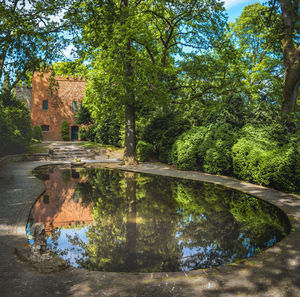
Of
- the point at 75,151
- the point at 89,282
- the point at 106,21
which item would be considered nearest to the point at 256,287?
the point at 89,282

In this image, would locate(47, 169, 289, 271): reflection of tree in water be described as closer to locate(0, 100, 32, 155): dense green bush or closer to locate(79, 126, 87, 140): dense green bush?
locate(0, 100, 32, 155): dense green bush

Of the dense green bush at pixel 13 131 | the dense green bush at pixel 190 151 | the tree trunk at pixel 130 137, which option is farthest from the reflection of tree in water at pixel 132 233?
the dense green bush at pixel 13 131

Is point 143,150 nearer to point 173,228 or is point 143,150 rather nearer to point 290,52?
point 290,52

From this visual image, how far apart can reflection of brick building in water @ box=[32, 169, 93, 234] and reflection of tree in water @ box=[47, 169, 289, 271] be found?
0.33 m

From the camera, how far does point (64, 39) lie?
1259 centimetres

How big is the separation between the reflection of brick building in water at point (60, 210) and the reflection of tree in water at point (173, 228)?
0.33 m

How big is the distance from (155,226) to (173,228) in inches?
16.1

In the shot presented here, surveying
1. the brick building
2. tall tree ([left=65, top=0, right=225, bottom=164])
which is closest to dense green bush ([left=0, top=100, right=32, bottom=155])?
tall tree ([left=65, top=0, right=225, bottom=164])

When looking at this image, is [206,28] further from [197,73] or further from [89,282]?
[89,282]

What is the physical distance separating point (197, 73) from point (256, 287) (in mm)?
16537

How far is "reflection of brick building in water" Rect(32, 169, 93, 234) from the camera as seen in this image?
581cm

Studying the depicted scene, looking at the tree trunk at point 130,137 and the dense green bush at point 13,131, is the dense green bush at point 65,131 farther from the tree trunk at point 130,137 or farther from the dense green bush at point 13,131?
the tree trunk at point 130,137

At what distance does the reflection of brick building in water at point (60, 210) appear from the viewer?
5814mm

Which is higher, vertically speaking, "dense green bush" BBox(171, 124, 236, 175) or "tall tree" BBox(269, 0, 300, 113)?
"tall tree" BBox(269, 0, 300, 113)
